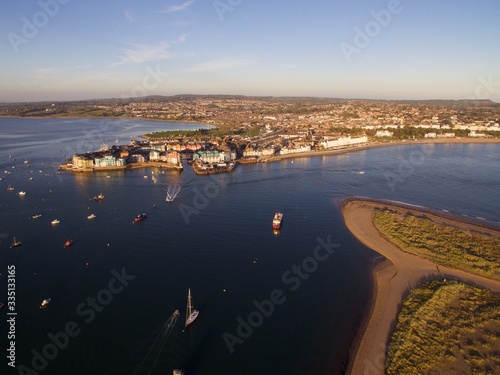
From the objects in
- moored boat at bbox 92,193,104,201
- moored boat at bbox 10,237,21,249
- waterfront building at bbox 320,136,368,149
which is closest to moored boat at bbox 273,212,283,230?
moored boat at bbox 92,193,104,201

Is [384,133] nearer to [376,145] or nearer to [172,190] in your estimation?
[376,145]

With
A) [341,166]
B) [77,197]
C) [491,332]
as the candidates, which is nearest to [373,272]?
[491,332]

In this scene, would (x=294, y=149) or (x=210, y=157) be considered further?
(x=294, y=149)

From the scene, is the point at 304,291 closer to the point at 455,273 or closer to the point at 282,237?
the point at 282,237

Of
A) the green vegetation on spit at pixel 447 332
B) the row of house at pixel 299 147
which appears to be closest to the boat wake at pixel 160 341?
the green vegetation on spit at pixel 447 332

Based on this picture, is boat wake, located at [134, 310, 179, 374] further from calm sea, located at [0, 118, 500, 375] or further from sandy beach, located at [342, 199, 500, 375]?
sandy beach, located at [342, 199, 500, 375]

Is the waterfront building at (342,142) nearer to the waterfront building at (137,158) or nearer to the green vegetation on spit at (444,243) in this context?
the waterfront building at (137,158)

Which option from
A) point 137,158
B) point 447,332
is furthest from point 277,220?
point 137,158
